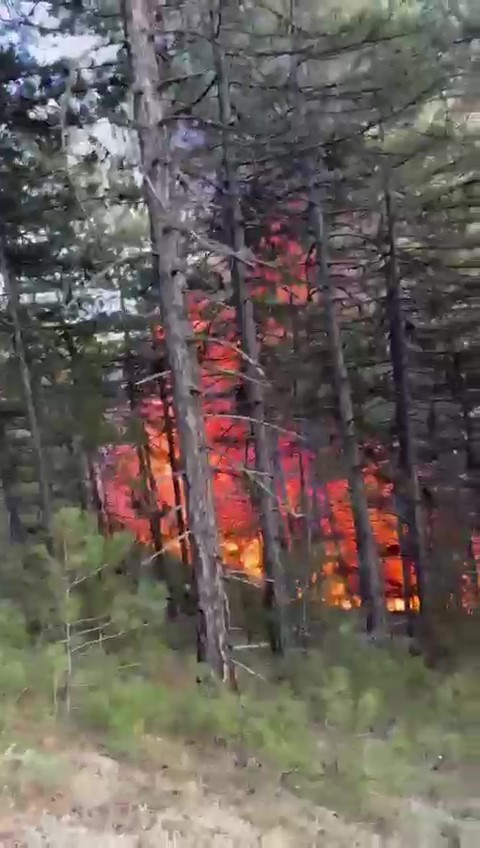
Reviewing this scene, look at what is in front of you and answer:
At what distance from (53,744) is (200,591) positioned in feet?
7.67

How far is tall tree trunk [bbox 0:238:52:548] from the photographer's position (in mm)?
13992

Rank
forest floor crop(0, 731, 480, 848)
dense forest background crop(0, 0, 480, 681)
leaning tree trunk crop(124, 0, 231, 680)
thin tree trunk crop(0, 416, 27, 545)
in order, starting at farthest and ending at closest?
1. thin tree trunk crop(0, 416, 27, 545)
2. dense forest background crop(0, 0, 480, 681)
3. leaning tree trunk crop(124, 0, 231, 680)
4. forest floor crop(0, 731, 480, 848)

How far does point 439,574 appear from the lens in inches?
645

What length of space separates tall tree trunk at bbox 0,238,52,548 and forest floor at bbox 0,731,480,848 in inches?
301

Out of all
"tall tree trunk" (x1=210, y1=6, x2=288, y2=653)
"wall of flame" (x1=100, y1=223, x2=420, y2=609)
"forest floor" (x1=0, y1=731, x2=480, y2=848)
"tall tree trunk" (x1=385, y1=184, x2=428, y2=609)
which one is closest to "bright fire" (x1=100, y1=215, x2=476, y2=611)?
"wall of flame" (x1=100, y1=223, x2=420, y2=609)

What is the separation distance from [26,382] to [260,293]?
179 inches

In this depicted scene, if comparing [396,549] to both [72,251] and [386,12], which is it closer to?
[72,251]

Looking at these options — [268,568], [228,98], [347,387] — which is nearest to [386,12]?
[228,98]

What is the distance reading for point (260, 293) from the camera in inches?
576

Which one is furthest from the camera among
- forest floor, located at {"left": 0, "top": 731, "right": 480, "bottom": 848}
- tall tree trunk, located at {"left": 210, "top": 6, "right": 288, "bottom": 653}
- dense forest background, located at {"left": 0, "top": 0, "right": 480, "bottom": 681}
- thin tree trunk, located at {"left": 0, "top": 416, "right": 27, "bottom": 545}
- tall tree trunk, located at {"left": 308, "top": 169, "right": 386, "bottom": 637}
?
thin tree trunk, located at {"left": 0, "top": 416, "right": 27, "bottom": 545}

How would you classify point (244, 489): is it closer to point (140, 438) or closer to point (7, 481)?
point (140, 438)

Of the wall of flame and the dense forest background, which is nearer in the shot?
the dense forest background

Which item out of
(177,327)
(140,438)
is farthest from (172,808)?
(140,438)

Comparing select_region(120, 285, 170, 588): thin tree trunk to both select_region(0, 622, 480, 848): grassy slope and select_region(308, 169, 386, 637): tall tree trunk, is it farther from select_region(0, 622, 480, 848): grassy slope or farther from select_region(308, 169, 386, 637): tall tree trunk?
select_region(0, 622, 480, 848): grassy slope
